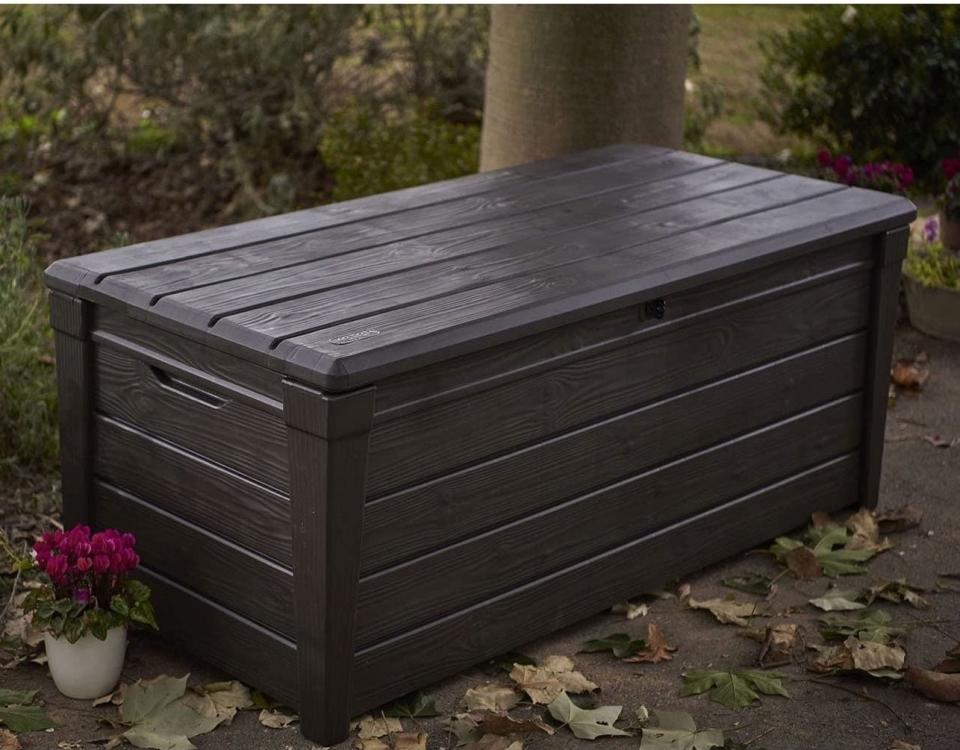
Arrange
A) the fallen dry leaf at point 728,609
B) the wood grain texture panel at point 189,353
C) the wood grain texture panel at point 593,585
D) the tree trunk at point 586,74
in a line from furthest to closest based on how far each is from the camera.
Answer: the tree trunk at point 586,74 < the fallen dry leaf at point 728,609 < the wood grain texture panel at point 593,585 < the wood grain texture panel at point 189,353

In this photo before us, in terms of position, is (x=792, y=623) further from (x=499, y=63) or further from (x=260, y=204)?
(x=260, y=204)

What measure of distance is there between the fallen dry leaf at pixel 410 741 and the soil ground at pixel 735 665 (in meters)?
0.03

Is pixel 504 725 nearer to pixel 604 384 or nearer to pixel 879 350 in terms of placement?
pixel 604 384

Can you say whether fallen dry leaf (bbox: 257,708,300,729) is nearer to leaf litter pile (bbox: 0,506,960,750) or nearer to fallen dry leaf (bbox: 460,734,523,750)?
leaf litter pile (bbox: 0,506,960,750)

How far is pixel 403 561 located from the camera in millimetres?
3014

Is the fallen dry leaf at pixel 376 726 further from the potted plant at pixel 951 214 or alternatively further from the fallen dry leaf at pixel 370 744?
the potted plant at pixel 951 214

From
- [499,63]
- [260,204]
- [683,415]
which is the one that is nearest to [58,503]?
[683,415]

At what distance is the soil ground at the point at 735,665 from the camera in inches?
121

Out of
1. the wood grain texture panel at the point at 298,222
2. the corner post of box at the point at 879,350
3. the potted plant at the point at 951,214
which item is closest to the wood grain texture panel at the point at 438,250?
the wood grain texture panel at the point at 298,222

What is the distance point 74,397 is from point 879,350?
6.69 feet

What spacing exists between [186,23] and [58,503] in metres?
3.21

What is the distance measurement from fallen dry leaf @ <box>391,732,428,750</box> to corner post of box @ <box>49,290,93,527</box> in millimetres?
896

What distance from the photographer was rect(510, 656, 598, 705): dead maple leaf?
3195 millimetres

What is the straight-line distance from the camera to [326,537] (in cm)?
281
